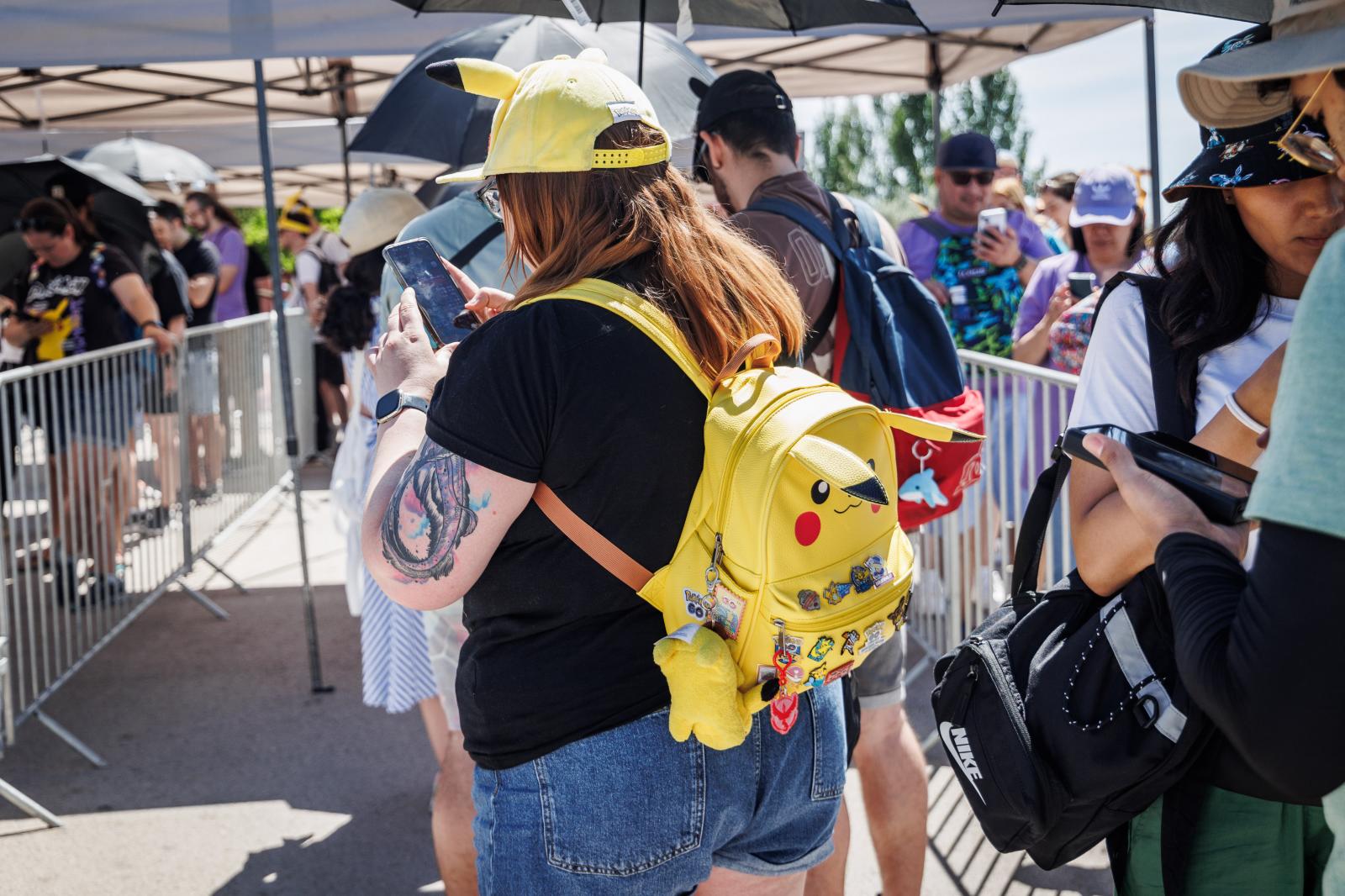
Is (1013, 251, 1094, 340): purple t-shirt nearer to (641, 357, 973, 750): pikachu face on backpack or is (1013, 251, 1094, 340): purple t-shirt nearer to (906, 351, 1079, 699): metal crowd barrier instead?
(906, 351, 1079, 699): metal crowd barrier

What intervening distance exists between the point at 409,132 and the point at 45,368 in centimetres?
177

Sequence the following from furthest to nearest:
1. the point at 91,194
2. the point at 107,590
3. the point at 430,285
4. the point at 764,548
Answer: the point at 91,194, the point at 107,590, the point at 430,285, the point at 764,548

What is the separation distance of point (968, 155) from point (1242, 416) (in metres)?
4.37

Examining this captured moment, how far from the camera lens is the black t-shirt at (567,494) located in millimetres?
1672

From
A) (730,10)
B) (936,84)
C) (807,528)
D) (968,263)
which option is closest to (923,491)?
(807,528)

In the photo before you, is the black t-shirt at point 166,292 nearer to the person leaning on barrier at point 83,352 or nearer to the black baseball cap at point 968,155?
the person leaning on barrier at point 83,352

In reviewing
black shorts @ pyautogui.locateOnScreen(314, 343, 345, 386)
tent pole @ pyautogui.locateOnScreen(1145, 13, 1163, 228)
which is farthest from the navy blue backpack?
black shorts @ pyautogui.locateOnScreen(314, 343, 345, 386)

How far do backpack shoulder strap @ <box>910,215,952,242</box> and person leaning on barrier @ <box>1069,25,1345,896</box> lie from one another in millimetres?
3807

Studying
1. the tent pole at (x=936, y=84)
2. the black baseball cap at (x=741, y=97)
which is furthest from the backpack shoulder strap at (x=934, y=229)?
the black baseball cap at (x=741, y=97)

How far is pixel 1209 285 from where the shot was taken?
187cm

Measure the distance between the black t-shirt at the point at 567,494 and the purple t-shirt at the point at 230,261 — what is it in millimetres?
9213

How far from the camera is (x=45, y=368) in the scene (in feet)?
16.2

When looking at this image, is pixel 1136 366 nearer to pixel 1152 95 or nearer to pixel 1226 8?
pixel 1226 8

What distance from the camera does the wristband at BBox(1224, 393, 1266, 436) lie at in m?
1.60
